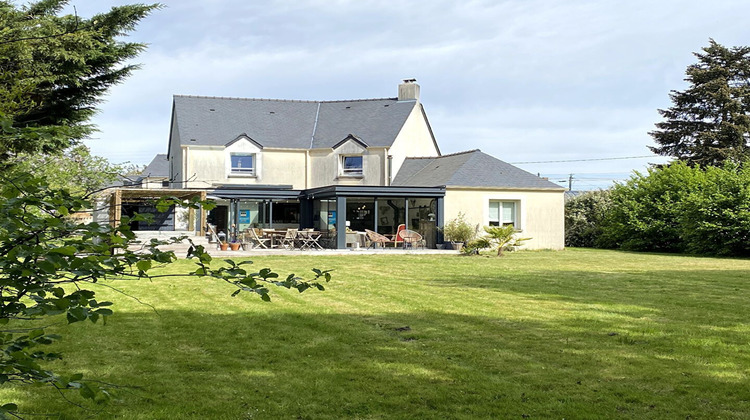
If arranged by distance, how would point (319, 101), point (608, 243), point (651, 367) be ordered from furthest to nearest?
point (319, 101), point (608, 243), point (651, 367)

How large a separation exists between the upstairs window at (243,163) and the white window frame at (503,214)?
12241 millimetres

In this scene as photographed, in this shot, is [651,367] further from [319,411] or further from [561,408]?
[319,411]

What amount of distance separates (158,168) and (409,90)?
19.1 m

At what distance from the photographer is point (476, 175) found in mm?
27750

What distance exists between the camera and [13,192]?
2369 mm

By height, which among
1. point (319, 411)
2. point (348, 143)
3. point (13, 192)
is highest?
point (348, 143)

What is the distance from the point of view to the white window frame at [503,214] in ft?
91.0

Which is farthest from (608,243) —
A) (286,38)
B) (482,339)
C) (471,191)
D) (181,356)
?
(181,356)

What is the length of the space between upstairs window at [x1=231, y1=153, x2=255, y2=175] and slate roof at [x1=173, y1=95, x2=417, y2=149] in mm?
914

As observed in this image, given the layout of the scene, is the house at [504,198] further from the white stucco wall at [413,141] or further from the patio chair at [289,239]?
the patio chair at [289,239]

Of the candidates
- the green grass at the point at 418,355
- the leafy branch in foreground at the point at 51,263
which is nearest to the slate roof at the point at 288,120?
the green grass at the point at 418,355

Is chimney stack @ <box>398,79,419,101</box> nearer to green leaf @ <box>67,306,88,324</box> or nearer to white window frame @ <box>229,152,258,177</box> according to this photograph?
white window frame @ <box>229,152,258,177</box>

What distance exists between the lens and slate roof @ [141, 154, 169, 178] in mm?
41219

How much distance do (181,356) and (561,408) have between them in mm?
3707
